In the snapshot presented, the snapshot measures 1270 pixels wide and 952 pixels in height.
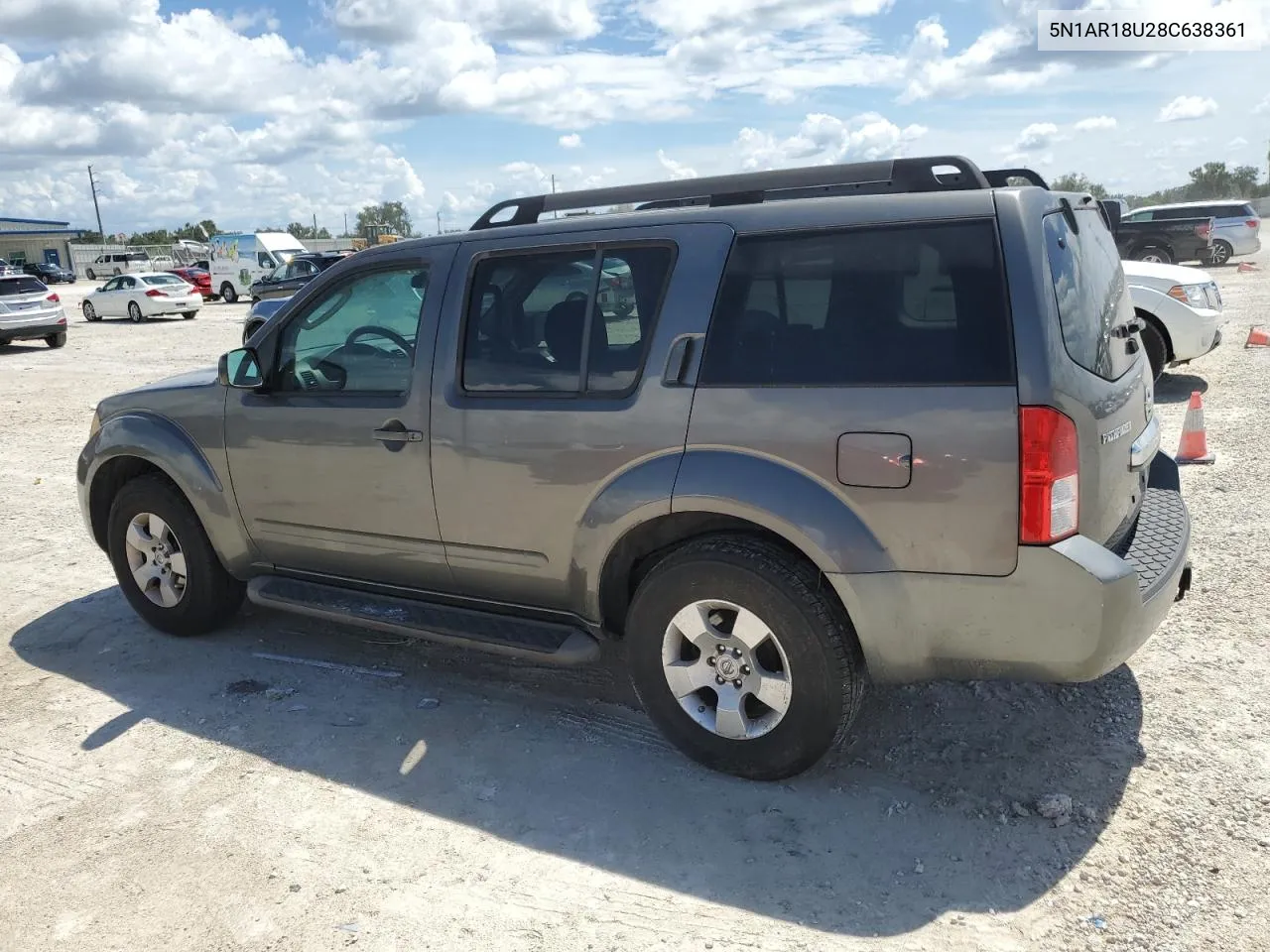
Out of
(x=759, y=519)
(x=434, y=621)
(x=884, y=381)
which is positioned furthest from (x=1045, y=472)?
(x=434, y=621)

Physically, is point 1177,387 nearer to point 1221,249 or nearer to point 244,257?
point 1221,249

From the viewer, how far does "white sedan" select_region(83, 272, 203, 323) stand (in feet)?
92.3

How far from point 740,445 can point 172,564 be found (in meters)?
3.15

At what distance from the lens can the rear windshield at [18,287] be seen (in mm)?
20266

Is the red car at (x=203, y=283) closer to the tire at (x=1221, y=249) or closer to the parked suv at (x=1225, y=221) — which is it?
the parked suv at (x=1225, y=221)

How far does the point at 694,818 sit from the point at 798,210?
205cm

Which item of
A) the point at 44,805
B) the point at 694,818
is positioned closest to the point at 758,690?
the point at 694,818

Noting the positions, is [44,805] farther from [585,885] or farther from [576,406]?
[576,406]

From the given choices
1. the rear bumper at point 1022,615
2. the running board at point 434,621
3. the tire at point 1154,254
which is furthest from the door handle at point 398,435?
the tire at point 1154,254

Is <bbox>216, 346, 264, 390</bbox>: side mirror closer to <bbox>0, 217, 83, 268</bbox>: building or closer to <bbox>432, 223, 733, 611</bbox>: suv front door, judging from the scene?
<bbox>432, 223, 733, 611</bbox>: suv front door

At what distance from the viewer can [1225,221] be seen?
26.4 meters

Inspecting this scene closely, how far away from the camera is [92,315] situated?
1160 inches

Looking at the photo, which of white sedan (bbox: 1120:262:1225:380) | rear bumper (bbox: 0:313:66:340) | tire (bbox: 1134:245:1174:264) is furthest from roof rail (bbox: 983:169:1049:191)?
tire (bbox: 1134:245:1174:264)

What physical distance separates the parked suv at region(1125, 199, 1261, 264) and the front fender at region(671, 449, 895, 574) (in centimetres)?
2708
